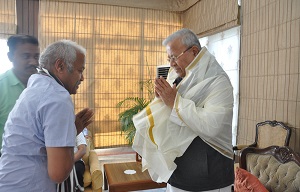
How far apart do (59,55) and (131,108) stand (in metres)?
3.20

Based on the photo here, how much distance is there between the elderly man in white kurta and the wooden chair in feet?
5.23

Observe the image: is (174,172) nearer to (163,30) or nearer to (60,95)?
(60,95)

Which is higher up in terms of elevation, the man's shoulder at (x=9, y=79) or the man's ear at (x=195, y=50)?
the man's ear at (x=195, y=50)

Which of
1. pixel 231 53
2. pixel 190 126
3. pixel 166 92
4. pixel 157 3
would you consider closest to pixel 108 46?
pixel 157 3

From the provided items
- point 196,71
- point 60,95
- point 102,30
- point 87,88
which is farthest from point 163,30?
point 60,95

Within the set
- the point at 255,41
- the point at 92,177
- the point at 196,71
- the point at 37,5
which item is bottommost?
the point at 92,177

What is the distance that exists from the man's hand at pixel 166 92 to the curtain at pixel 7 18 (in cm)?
379

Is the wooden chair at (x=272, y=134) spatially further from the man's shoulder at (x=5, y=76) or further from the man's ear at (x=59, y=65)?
the man's shoulder at (x=5, y=76)

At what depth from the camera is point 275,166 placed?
7.21 ft

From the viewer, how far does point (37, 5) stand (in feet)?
14.1

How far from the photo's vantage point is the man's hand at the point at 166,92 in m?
1.19

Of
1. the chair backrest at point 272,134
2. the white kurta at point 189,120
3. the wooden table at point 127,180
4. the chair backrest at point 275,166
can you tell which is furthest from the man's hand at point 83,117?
the chair backrest at point 272,134

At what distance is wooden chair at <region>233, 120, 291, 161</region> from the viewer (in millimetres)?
2533

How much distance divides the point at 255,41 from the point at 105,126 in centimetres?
290
